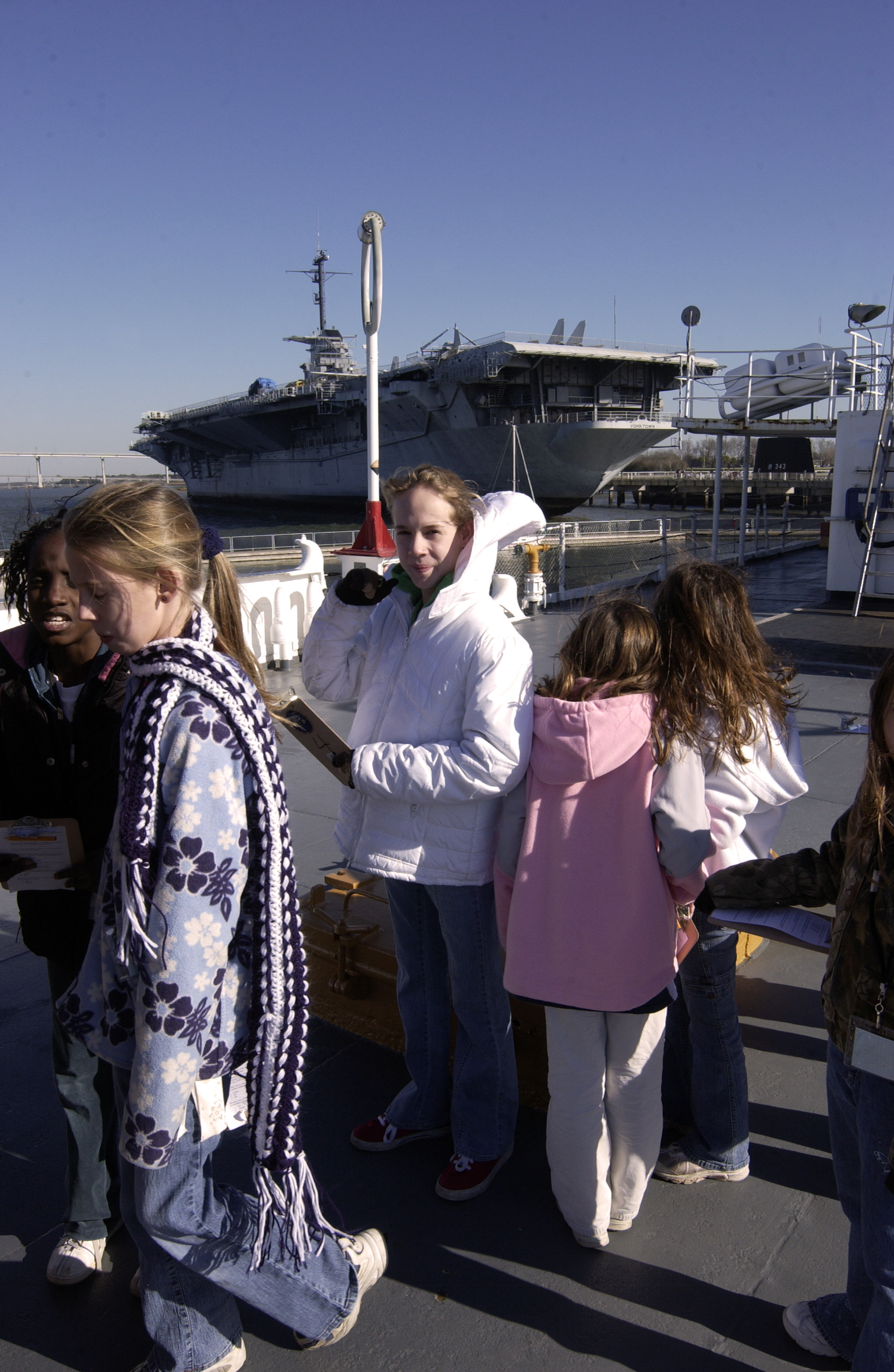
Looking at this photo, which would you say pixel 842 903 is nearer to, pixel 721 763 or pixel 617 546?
pixel 721 763

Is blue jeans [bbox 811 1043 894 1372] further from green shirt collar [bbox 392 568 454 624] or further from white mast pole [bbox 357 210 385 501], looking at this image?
white mast pole [bbox 357 210 385 501]

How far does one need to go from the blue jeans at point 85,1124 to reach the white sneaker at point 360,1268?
0.57m

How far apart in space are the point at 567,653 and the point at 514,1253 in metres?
1.41

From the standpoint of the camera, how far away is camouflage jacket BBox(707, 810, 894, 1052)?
1.52 m

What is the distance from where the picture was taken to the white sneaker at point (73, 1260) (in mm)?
1965

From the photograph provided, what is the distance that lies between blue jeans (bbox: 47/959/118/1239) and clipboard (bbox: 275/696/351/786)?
0.75m

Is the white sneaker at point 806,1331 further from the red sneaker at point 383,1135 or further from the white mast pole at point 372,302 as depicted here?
the white mast pole at point 372,302

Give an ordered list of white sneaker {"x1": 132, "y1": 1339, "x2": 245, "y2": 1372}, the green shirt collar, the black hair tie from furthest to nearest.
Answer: the green shirt collar → the black hair tie → white sneaker {"x1": 132, "y1": 1339, "x2": 245, "y2": 1372}

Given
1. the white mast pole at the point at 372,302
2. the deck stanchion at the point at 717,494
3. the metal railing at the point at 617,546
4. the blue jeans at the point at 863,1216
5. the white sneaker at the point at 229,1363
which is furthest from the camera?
the deck stanchion at the point at 717,494

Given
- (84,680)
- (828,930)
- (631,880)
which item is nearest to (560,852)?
(631,880)

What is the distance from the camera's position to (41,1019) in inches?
118

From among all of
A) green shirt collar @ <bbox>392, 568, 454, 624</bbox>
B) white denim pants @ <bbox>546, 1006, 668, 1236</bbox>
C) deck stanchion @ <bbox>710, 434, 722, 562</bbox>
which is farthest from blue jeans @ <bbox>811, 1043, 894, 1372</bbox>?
deck stanchion @ <bbox>710, 434, 722, 562</bbox>

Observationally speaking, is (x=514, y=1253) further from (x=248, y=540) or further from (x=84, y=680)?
(x=248, y=540)

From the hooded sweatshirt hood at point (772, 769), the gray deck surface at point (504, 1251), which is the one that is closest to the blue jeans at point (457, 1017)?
the gray deck surface at point (504, 1251)
